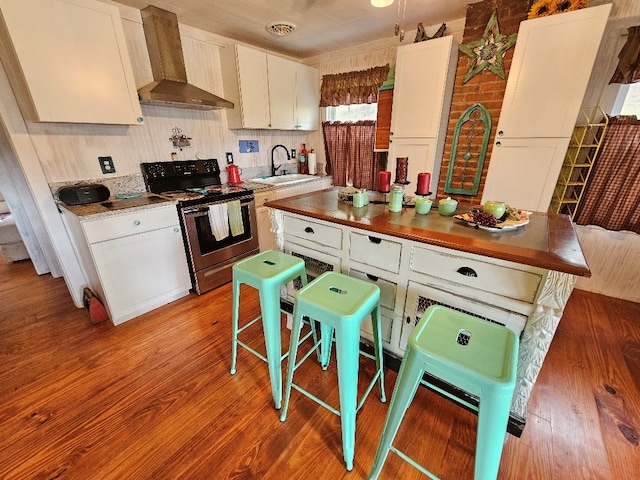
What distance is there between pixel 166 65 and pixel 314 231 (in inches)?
83.3

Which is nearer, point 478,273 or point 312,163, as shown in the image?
point 478,273

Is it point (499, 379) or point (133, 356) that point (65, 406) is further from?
point (499, 379)

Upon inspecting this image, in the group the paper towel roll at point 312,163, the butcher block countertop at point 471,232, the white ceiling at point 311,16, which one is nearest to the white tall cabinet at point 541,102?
the white ceiling at point 311,16

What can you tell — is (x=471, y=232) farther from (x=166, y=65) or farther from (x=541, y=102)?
(x=166, y=65)

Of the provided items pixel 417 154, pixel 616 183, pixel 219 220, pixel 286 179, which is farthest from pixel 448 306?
pixel 286 179

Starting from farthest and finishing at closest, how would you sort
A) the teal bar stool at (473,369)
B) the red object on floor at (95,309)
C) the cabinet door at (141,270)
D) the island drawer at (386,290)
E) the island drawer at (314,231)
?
the red object on floor at (95,309), the cabinet door at (141,270), the island drawer at (314,231), the island drawer at (386,290), the teal bar stool at (473,369)

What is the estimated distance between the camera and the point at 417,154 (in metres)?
2.71

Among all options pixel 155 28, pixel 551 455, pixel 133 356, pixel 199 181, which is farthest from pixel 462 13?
pixel 133 356

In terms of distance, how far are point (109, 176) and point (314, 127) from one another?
8.06ft

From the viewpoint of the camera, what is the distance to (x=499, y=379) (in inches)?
31.2

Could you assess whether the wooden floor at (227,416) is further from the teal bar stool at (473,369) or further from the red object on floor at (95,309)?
the teal bar stool at (473,369)

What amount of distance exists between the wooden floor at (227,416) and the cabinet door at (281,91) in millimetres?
2530

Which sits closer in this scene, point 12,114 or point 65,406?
point 65,406

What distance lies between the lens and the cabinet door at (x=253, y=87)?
280cm
